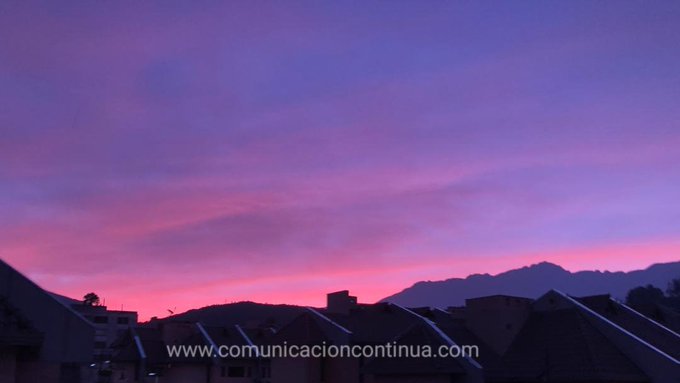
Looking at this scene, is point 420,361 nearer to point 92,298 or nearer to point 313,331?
point 313,331

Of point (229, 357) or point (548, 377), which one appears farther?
point (229, 357)

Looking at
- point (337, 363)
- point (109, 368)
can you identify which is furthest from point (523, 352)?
point (109, 368)

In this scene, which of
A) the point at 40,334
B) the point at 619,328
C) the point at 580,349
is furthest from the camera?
the point at 619,328

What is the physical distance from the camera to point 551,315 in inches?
1645

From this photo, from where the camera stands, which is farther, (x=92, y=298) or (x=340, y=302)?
(x=92, y=298)

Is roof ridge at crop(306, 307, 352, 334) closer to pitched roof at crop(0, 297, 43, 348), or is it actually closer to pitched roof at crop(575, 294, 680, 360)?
pitched roof at crop(575, 294, 680, 360)

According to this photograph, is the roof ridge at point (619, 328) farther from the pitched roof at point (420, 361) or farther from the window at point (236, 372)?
the window at point (236, 372)

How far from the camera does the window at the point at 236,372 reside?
5934 centimetres

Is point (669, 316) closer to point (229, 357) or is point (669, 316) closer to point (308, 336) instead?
point (308, 336)

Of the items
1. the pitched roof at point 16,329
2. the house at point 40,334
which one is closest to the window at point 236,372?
the house at point 40,334

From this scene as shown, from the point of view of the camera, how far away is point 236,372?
59.7 meters

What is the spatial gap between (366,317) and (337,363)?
18.7 ft

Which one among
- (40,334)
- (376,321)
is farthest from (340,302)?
(40,334)

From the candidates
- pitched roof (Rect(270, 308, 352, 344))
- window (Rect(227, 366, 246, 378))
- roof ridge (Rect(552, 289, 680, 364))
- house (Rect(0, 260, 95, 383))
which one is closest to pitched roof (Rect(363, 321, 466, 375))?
pitched roof (Rect(270, 308, 352, 344))
